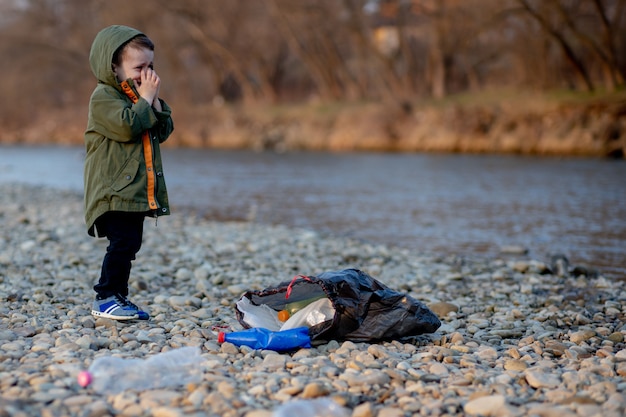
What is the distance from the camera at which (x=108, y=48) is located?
4.47 metres

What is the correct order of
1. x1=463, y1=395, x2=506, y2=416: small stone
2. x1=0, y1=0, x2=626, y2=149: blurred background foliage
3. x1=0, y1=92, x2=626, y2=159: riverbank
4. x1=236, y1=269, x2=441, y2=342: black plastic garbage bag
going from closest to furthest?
x1=463, y1=395, x2=506, y2=416: small stone < x1=236, y1=269, x2=441, y2=342: black plastic garbage bag < x1=0, y1=92, x2=626, y2=159: riverbank < x1=0, y1=0, x2=626, y2=149: blurred background foliage

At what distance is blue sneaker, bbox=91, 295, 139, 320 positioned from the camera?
465 cm

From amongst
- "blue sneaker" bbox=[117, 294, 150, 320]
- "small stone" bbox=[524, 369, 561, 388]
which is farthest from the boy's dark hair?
"small stone" bbox=[524, 369, 561, 388]

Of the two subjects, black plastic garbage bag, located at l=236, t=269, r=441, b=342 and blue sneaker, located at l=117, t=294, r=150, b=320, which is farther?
blue sneaker, located at l=117, t=294, r=150, b=320

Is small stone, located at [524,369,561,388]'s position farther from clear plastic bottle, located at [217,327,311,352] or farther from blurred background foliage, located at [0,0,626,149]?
blurred background foliage, located at [0,0,626,149]

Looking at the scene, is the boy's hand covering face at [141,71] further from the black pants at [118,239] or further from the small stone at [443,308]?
the small stone at [443,308]

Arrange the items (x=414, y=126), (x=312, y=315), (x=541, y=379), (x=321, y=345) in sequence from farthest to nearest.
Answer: (x=414, y=126), (x=312, y=315), (x=321, y=345), (x=541, y=379)

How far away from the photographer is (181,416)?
299cm

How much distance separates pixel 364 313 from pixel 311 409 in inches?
53.9


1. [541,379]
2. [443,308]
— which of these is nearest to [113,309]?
[443,308]

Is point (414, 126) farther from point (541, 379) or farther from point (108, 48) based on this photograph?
point (541, 379)

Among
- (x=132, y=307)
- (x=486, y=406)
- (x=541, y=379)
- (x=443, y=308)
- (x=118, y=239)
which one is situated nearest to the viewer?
(x=486, y=406)

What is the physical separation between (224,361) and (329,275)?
3.20 feet

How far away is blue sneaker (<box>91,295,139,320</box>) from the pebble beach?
0.23 ft
